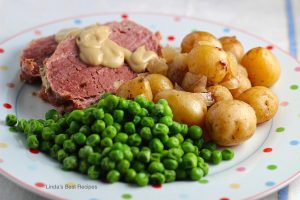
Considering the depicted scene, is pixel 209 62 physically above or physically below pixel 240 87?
above

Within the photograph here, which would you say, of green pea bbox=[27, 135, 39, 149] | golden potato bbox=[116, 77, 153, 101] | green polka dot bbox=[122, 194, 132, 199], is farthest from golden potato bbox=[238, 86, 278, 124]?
green pea bbox=[27, 135, 39, 149]

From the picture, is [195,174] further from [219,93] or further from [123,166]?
[219,93]

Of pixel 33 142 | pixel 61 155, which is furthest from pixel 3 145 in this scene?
pixel 61 155

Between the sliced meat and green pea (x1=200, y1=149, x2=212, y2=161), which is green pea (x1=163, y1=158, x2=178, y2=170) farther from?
the sliced meat

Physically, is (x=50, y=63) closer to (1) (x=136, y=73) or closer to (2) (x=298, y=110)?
(1) (x=136, y=73)

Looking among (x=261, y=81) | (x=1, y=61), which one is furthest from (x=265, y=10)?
(x=1, y=61)

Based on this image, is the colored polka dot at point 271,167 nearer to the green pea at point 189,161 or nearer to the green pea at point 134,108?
the green pea at point 189,161
